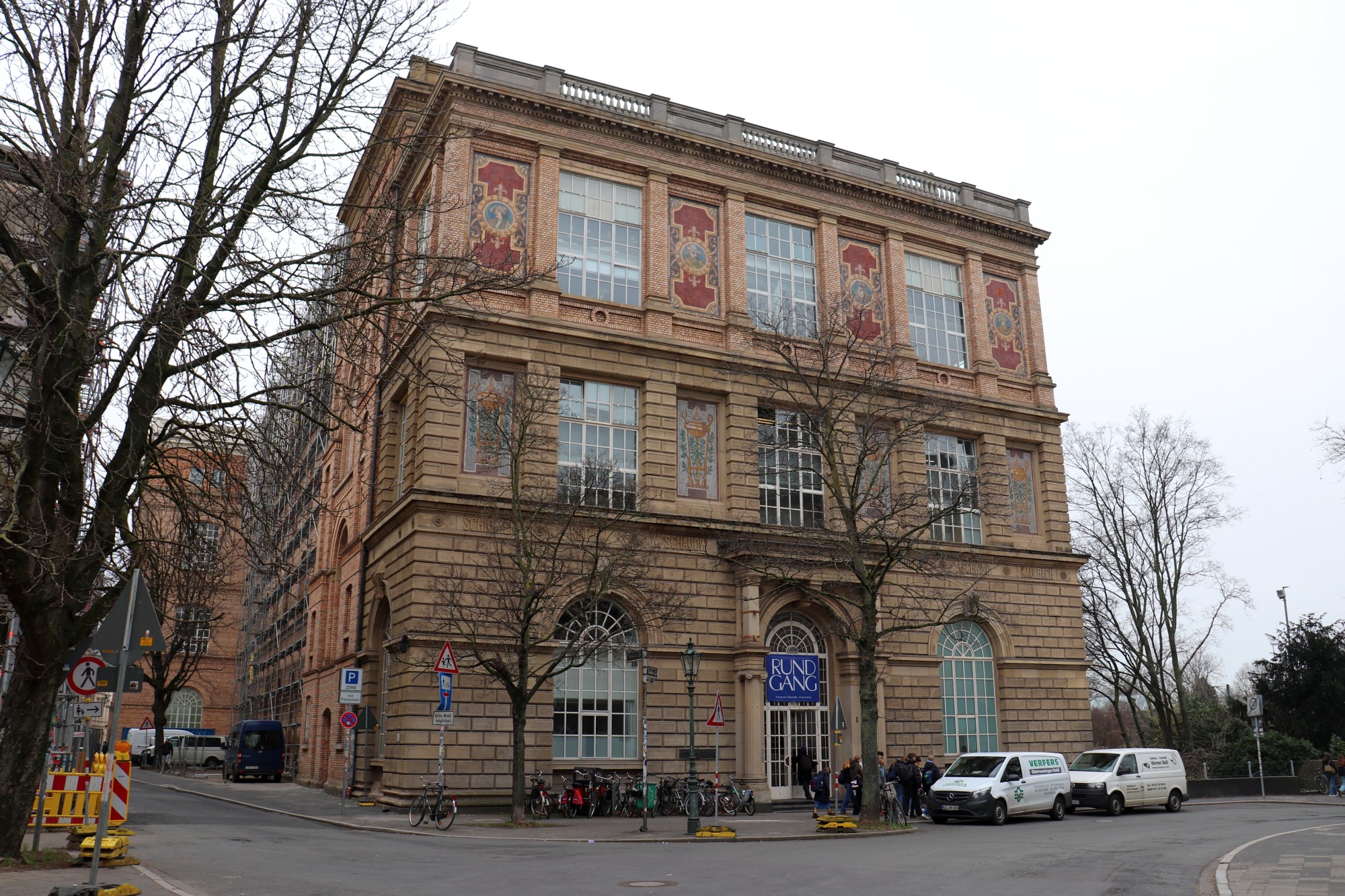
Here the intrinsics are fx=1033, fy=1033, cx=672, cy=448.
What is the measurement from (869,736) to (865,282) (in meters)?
16.7

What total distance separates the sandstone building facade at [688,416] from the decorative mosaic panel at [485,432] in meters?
0.07

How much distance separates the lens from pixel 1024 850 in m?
17.0

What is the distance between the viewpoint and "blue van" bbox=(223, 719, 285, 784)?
1741 inches

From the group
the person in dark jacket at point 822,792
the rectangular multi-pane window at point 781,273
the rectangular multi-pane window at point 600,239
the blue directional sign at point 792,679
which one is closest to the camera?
the person in dark jacket at point 822,792

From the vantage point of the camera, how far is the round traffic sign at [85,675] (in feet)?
49.7

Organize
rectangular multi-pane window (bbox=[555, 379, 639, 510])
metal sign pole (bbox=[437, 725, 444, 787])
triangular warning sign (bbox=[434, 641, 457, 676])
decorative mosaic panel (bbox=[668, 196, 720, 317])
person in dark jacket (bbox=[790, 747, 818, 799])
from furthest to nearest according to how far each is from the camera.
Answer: decorative mosaic panel (bbox=[668, 196, 720, 317]) < person in dark jacket (bbox=[790, 747, 818, 799]) < rectangular multi-pane window (bbox=[555, 379, 639, 510]) < metal sign pole (bbox=[437, 725, 444, 787]) < triangular warning sign (bbox=[434, 641, 457, 676])

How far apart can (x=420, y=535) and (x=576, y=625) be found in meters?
4.49

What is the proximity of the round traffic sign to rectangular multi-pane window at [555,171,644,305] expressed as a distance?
16.4 metres

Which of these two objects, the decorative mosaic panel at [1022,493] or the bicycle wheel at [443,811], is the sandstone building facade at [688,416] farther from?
the bicycle wheel at [443,811]

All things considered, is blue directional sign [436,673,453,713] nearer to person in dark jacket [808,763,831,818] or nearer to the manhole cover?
the manhole cover

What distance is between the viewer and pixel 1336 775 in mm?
35594

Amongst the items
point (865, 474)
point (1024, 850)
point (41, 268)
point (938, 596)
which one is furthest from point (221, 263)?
point (938, 596)

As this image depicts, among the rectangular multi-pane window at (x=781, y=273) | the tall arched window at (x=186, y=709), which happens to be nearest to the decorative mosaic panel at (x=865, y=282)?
the rectangular multi-pane window at (x=781, y=273)

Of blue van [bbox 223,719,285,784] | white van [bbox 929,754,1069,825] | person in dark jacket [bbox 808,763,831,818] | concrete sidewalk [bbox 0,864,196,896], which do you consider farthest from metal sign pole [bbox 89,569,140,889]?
blue van [bbox 223,719,285,784]
